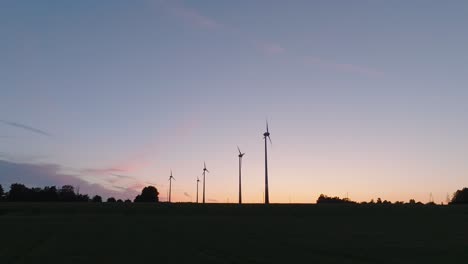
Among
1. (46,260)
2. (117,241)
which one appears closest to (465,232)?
(117,241)

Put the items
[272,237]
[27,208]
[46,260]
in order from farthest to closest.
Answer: [27,208]
[272,237]
[46,260]

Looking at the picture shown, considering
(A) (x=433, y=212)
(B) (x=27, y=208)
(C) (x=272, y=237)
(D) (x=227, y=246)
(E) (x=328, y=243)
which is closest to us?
(D) (x=227, y=246)

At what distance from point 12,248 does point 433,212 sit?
67.9 metres

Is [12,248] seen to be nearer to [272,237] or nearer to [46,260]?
[46,260]

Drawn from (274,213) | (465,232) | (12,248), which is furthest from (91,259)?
(274,213)

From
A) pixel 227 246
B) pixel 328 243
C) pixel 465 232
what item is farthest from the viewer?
pixel 465 232

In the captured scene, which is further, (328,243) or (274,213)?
(274,213)

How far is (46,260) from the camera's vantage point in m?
34.4

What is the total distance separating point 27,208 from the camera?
361 ft

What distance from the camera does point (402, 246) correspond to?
4259 cm

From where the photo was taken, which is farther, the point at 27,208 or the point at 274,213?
the point at 27,208

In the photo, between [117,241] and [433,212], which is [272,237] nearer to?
[117,241]

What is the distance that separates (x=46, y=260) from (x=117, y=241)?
12.2 metres

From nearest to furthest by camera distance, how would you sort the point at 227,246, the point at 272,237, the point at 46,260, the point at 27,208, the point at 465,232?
the point at 46,260, the point at 227,246, the point at 272,237, the point at 465,232, the point at 27,208
